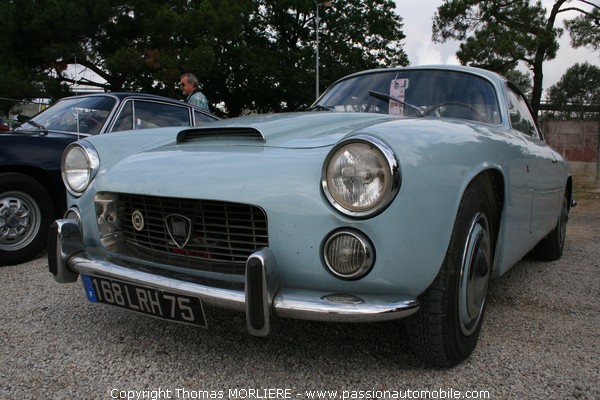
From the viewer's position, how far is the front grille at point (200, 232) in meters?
1.74

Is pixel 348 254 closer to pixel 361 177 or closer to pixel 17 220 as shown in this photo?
pixel 361 177

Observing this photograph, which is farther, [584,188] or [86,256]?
[584,188]

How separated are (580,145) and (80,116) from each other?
418 inches

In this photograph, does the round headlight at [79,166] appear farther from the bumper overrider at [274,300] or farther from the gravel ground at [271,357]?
the bumper overrider at [274,300]

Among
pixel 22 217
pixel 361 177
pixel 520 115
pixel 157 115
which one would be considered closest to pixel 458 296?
pixel 361 177

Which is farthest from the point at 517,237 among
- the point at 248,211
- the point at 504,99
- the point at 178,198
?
the point at 178,198

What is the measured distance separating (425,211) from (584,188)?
10525mm

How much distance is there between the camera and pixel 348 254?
1539mm

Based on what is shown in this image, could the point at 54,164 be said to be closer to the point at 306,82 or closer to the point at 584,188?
the point at 584,188

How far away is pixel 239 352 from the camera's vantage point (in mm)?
1945

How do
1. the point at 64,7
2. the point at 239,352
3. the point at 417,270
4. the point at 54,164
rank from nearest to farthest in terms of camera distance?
the point at 417,270
the point at 239,352
the point at 54,164
the point at 64,7

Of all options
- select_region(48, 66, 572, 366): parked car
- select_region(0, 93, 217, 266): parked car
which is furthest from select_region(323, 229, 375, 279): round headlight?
select_region(0, 93, 217, 266): parked car

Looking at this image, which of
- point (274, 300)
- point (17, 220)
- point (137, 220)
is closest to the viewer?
point (274, 300)

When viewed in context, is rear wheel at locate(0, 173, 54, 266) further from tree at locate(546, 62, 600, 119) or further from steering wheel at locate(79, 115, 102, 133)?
tree at locate(546, 62, 600, 119)
